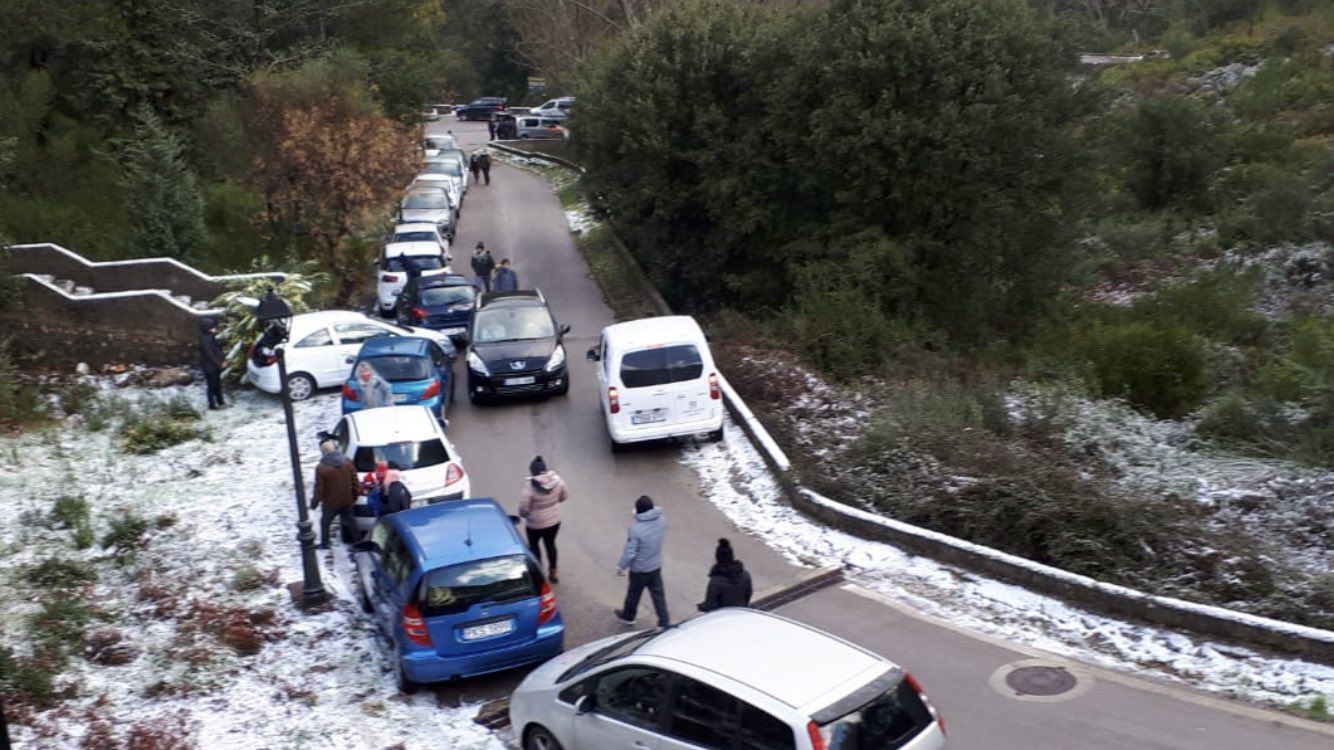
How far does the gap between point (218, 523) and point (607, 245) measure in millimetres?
19693

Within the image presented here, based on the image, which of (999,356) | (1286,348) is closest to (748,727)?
(999,356)

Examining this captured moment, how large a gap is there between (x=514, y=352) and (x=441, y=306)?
4148 mm

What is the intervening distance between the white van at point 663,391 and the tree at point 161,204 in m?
14.5

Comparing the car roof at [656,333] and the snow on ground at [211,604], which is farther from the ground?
the car roof at [656,333]

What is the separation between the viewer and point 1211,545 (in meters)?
11.5

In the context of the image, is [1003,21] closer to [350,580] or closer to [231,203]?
[350,580]

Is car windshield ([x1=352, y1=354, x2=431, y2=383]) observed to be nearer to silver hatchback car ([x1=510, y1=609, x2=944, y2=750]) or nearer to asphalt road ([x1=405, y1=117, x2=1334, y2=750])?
asphalt road ([x1=405, y1=117, x2=1334, y2=750])

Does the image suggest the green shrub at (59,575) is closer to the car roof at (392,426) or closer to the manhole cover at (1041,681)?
the car roof at (392,426)

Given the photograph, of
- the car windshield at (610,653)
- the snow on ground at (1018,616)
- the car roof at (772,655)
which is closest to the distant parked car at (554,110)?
the snow on ground at (1018,616)

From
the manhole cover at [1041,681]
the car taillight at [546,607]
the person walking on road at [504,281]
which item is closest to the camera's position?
the manhole cover at [1041,681]

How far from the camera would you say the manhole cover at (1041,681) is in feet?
32.4

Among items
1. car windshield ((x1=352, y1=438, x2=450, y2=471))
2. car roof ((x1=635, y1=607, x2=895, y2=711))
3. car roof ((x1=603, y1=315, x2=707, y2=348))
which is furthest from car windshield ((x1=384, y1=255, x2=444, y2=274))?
car roof ((x1=635, y1=607, x2=895, y2=711))

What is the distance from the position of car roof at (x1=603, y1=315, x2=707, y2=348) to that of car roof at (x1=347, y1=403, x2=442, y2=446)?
3239mm

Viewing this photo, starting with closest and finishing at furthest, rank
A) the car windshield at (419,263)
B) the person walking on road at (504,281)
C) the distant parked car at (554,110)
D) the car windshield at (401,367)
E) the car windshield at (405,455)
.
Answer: the car windshield at (405,455)
the car windshield at (401,367)
the person walking on road at (504,281)
the car windshield at (419,263)
the distant parked car at (554,110)
